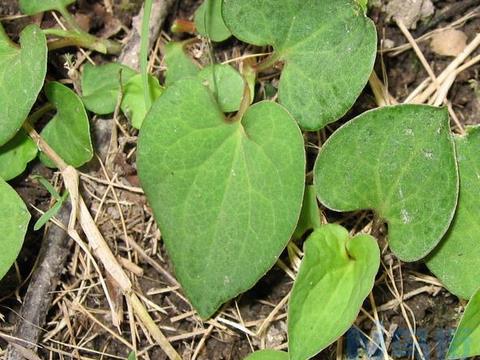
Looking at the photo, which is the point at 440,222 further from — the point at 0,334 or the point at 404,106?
the point at 0,334

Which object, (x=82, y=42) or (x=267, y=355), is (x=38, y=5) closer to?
(x=82, y=42)

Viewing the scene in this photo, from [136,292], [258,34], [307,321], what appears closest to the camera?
[307,321]

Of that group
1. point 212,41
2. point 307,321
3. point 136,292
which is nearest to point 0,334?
point 136,292

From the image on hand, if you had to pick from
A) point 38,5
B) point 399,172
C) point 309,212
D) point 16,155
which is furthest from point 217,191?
point 38,5

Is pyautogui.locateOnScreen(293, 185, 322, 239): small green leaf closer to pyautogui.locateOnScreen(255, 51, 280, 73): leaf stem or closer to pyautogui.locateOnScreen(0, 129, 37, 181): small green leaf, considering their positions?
pyautogui.locateOnScreen(255, 51, 280, 73): leaf stem

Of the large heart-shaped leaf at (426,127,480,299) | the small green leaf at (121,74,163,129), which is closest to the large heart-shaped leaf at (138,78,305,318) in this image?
the small green leaf at (121,74,163,129)
